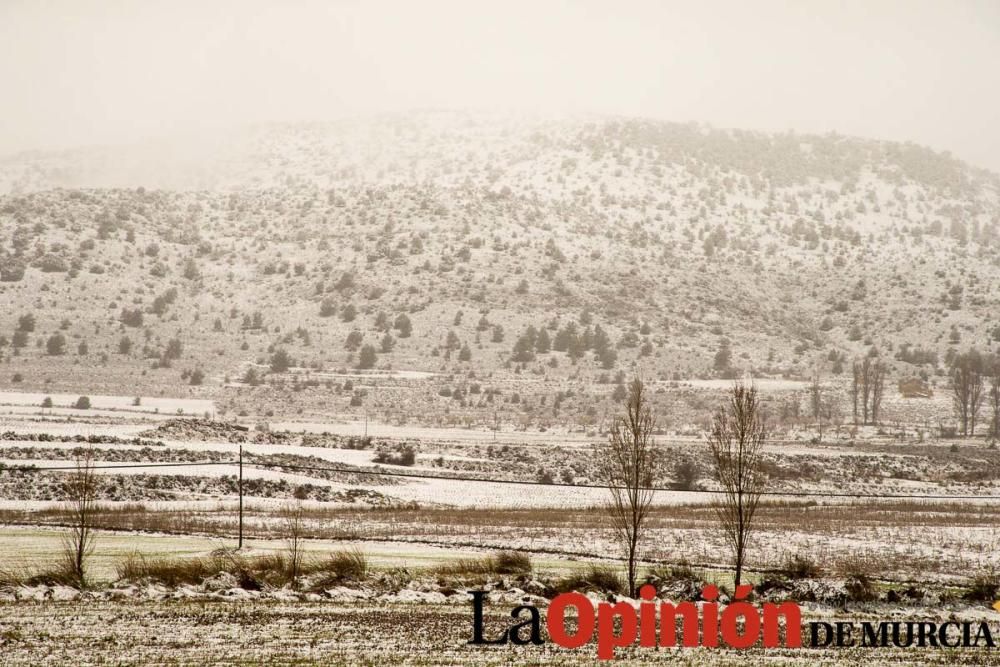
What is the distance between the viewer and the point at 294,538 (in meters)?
26.4

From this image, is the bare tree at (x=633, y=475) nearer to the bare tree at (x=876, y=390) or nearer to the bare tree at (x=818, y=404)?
the bare tree at (x=818, y=404)

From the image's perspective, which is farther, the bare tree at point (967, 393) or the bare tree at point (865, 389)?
the bare tree at point (865, 389)

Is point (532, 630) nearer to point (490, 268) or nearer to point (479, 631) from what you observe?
point (479, 631)

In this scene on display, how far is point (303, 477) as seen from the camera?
1949 inches

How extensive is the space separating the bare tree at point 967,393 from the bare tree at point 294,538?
60.9 m

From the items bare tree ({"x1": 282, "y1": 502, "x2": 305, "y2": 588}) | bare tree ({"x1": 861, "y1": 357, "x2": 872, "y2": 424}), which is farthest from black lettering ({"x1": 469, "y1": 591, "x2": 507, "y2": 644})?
bare tree ({"x1": 861, "y1": 357, "x2": 872, "y2": 424})

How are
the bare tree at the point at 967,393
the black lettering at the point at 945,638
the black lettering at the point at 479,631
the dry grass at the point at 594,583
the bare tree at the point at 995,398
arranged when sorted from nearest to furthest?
the black lettering at the point at 945,638 → the black lettering at the point at 479,631 → the dry grass at the point at 594,583 → the bare tree at the point at 995,398 → the bare tree at the point at 967,393

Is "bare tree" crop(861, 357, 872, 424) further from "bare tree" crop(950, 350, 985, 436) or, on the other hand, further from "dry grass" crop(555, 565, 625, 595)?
"dry grass" crop(555, 565, 625, 595)

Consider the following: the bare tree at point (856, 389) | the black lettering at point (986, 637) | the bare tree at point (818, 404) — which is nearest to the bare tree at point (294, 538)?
the black lettering at point (986, 637)

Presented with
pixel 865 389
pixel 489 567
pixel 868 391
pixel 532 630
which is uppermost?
pixel 532 630

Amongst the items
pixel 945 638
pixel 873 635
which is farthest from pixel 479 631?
pixel 945 638

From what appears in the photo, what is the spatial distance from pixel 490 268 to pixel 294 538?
9184cm

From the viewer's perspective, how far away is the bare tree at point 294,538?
24.8 metres

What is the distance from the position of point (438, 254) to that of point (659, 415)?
140ft
